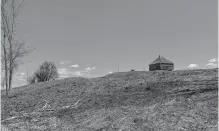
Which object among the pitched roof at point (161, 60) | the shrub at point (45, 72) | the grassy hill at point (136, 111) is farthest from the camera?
the shrub at point (45, 72)

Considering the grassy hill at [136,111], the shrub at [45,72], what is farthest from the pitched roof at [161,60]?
the shrub at [45,72]

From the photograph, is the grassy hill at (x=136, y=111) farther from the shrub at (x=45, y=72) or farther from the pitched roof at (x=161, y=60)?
the shrub at (x=45, y=72)

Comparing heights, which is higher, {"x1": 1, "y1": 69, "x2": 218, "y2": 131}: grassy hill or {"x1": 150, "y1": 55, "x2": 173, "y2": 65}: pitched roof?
{"x1": 150, "y1": 55, "x2": 173, "y2": 65}: pitched roof

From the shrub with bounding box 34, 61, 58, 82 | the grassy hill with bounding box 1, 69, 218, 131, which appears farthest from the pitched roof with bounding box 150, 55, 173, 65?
the shrub with bounding box 34, 61, 58, 82

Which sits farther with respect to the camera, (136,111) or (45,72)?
(45,72)

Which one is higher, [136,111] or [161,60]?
[161,60]

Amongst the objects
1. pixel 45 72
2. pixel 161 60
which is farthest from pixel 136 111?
pixel 45 72

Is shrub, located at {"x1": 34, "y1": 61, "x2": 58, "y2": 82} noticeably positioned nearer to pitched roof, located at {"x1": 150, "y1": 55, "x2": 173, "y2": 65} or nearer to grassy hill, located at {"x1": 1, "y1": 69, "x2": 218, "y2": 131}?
pitched roof, located at {"x1": 150, "y1": 55, "x2": 173, "y2": 65}

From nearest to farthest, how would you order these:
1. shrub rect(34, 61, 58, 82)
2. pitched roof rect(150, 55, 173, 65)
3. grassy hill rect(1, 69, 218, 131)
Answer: grassy hill rect(1, 69, 218, 131) → pitched roof rect(150, 55, 173, 65) → shrub rect(34, 61, 58, 82)

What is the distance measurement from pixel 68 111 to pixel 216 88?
579 cm

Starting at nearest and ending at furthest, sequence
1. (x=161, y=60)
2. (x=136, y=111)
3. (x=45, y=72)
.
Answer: (x=136, y=111) → (x=161, y=60) → (x=45, y=72)

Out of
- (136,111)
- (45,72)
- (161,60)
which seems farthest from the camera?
(45,72)

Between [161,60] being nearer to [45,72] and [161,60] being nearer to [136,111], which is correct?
[136,111]

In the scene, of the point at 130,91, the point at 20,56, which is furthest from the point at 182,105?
the point at 20,56
